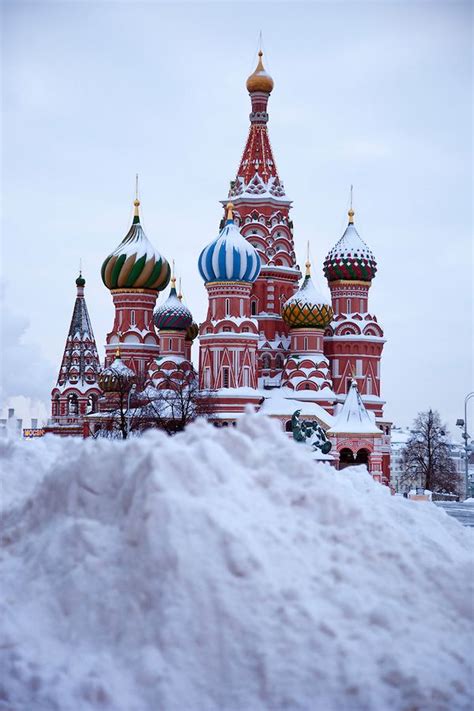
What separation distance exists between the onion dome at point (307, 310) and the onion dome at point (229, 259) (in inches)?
82.5

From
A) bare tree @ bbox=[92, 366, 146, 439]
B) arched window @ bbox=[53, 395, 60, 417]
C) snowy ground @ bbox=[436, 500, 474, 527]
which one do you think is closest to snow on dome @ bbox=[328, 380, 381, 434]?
snowy ground @ bbox=[436, 500, 474, 527]

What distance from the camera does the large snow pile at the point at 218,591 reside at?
7.48m

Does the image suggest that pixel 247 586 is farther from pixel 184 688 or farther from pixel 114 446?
pixel 114 446

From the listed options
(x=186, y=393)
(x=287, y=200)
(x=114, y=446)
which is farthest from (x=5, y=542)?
(x=287, y=200)

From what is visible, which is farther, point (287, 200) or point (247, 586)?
point (287, 200)

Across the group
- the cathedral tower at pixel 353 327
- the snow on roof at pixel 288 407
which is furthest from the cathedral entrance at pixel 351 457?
the cathedral tower at pixel 353 327

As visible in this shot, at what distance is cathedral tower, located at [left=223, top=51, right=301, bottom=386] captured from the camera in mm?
41031

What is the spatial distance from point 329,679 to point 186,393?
3050 centimetres

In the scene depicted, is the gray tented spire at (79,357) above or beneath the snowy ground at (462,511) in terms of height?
above

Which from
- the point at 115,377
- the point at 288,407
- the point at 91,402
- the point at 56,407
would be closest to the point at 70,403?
the point at 56,407

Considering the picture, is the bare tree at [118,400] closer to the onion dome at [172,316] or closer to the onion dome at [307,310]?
the onion dome at [172,316]

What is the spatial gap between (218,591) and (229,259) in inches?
1185

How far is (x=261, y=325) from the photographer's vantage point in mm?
41062

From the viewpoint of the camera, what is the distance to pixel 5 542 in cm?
969
